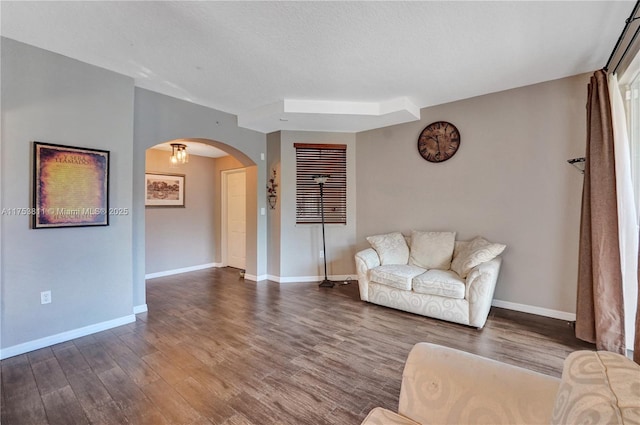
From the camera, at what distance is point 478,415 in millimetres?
959

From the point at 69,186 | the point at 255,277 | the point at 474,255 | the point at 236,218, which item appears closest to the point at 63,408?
the point at 69,186

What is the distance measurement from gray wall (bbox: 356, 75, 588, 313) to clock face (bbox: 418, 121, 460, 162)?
0.08m

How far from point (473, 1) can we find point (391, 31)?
0.58m

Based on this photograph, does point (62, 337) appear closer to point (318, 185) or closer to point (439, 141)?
point (318, 185)

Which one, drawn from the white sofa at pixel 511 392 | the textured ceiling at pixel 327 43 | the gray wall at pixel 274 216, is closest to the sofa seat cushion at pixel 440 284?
the white sofa at pixel 511 392

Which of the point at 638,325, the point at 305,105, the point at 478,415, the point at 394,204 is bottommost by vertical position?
the point at 478,415

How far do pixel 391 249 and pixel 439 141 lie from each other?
162 cm

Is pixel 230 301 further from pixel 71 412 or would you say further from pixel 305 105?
pixel 305 105

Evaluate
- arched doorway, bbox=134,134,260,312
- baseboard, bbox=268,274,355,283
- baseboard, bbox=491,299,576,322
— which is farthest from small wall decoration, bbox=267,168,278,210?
baseboard, bbox=491,299,576,322

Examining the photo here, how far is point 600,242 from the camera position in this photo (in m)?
2.38

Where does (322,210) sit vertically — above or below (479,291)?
above

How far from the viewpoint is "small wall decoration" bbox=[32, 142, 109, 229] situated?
8.16 feet

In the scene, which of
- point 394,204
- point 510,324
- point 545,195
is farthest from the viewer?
point 394,204

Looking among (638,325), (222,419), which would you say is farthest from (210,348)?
(638,325)
